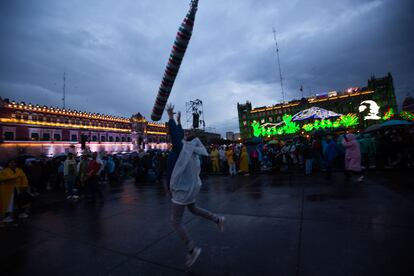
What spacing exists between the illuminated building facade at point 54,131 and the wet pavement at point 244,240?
33.1m

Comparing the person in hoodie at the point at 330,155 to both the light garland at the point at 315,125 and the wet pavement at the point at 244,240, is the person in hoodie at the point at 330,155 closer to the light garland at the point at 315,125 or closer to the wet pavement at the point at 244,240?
the wet pavement at the point at 244,240

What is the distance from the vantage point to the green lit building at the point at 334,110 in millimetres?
23977

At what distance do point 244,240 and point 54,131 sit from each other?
59.9m

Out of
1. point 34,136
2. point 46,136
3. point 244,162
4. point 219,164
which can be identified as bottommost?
point 219,164

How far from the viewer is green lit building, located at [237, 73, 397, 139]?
23977mm

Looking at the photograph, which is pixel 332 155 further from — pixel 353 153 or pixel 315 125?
pixel 315 125

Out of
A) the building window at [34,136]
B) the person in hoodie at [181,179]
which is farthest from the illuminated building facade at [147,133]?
the person in hoodie at [181,179]

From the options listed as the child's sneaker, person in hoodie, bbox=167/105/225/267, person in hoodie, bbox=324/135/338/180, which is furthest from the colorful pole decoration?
person in hoodie, bbox=324/135/338/180

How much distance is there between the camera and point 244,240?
3.35 meters

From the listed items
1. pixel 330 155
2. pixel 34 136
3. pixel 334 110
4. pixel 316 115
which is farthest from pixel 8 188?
pixel 334 110

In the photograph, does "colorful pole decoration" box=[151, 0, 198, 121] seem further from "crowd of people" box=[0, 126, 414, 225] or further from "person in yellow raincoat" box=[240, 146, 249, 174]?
"person in yellow raincoat" box=[240, 146, 249, 174]

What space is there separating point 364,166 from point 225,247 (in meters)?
11.9

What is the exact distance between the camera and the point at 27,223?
5516 mm

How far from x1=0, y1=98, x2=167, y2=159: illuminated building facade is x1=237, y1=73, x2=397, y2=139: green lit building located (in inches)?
1229
